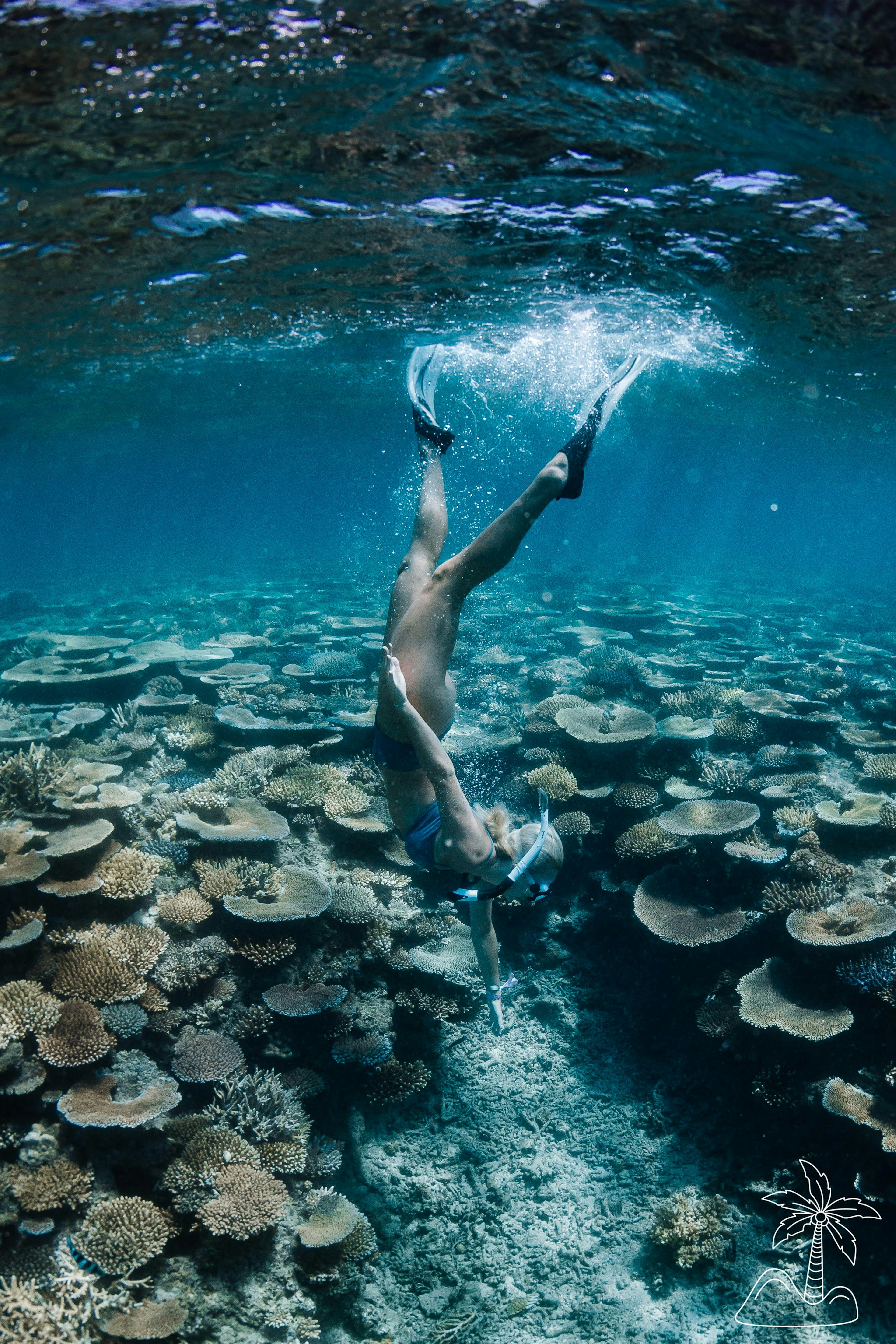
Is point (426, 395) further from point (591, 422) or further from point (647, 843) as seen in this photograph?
point (647, 843)

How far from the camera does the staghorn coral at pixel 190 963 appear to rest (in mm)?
5117

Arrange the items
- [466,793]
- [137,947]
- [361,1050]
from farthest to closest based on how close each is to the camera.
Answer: [466,793] → [361,1050] → [137,947]

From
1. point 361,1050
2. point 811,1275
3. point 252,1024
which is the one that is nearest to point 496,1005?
point 361,1050

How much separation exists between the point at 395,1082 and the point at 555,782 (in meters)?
3.69

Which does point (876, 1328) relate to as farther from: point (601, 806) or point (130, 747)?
point (130, 747)

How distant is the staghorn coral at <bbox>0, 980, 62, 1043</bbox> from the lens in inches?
165

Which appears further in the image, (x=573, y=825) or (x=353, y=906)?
(x=573, y=825)

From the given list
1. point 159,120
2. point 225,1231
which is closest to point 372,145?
point 159,120

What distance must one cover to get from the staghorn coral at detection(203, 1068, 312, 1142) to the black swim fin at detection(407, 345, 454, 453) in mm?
5803

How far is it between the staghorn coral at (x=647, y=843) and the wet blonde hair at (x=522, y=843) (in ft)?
9.19

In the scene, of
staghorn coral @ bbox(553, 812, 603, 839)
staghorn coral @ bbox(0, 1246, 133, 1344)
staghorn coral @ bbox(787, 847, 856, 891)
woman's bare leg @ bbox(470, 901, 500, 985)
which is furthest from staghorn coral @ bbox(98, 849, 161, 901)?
staghorn coral @ bbox(787, 847, 856, 891)

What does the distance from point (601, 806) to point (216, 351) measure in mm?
21280

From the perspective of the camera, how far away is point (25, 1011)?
14.1 feet

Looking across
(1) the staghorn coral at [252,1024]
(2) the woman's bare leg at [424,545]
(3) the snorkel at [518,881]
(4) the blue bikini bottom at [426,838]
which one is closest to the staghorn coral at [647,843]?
(3) the snorkel at [518,881]
